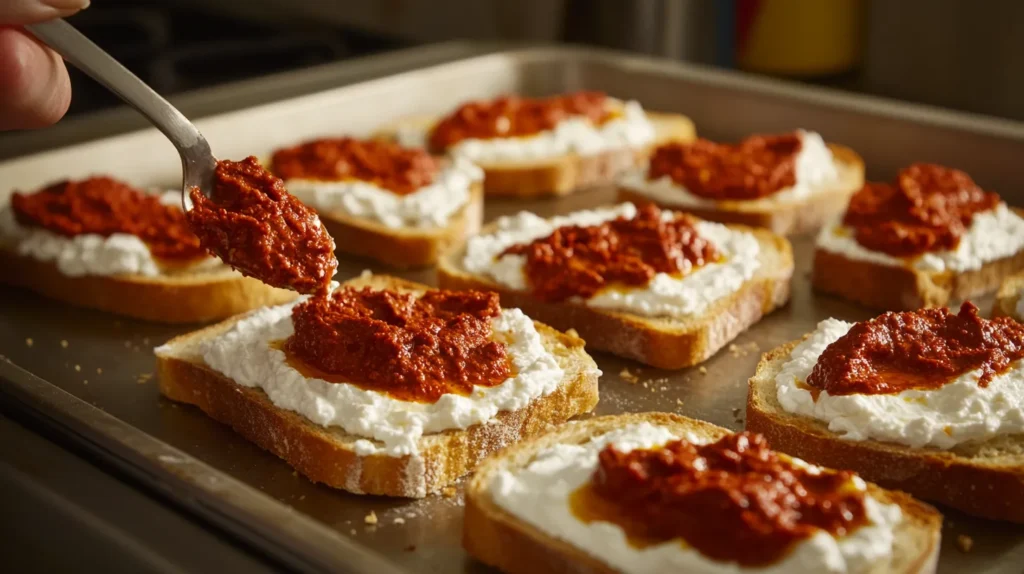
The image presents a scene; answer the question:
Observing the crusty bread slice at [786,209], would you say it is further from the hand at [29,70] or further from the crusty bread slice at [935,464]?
the hand at [29,70]

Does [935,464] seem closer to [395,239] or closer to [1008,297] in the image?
[1008,297]

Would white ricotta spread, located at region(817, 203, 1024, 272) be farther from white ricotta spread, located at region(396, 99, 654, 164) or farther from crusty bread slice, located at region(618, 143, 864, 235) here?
white ricotta spread, located at region(396, 99, 654, 164)

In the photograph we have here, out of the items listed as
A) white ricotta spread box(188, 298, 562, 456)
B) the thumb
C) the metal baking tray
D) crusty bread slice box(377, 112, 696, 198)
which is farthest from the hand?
crusty bread slice box(377, 112, 696, 198)

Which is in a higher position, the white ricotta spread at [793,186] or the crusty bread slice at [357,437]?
the white ricotta spread at [793,186]

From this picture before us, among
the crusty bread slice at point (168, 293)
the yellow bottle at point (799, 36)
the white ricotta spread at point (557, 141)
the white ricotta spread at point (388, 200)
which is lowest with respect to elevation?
the crusty bread slice at point (168, 293)

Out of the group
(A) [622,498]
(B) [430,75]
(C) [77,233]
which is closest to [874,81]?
(B) [430,75]

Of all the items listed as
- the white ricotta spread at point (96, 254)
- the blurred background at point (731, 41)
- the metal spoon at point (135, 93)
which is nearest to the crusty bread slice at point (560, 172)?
the white ricotta spread at point (96, 254)

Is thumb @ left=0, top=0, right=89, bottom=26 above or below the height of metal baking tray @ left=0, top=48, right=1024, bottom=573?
above
